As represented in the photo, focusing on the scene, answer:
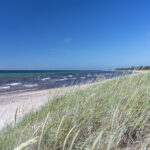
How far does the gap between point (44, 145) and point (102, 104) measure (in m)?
1.15

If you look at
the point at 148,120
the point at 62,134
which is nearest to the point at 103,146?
the point at 62,134

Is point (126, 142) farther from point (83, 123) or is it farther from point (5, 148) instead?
point (5, 148)

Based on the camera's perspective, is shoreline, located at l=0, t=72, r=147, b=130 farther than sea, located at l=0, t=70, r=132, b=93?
No

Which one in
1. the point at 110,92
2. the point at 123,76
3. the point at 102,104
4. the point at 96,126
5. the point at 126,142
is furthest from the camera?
the point at 123,76

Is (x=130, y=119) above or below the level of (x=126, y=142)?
above

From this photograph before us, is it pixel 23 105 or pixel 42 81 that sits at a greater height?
pixel 23 105

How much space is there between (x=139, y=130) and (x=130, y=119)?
161 millimetres

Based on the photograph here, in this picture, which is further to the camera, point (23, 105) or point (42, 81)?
point (42, 81)

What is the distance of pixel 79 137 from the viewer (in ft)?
4.61

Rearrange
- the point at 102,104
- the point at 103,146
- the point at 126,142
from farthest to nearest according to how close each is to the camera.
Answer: the point at 102,104, the point at 126,142, the point at 103,146

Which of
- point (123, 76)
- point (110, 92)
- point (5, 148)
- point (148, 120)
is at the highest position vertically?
point (123, 76)

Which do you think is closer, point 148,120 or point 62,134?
point 62,134

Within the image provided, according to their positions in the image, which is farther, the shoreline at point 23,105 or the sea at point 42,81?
the sea at point 42,81

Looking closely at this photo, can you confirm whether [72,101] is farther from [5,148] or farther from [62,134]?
[5,148]
